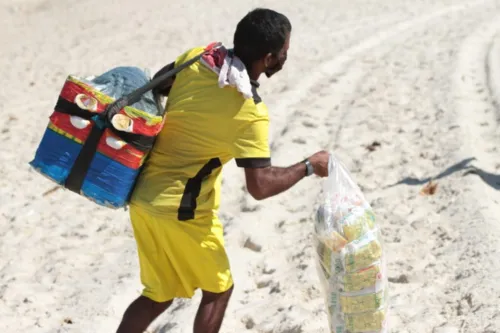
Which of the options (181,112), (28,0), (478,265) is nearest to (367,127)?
(478,265)

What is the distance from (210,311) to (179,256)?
299 mm

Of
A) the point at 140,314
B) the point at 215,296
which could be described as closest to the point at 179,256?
the point at 215,296

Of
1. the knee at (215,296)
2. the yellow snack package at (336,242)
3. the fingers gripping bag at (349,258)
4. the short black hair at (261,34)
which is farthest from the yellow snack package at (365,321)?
the short black hair at (261,34)

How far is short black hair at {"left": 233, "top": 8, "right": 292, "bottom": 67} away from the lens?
3236mm

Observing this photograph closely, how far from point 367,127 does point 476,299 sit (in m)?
3.57

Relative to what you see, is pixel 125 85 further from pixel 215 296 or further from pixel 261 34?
pixel 215 296

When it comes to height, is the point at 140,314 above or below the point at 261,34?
below

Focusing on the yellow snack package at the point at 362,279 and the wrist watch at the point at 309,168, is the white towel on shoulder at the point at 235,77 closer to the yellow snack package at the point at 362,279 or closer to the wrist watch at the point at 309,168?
the wrist watch at the point at 309,168

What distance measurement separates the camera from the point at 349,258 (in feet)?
11.5

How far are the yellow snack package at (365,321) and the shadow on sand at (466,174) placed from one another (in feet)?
8.51

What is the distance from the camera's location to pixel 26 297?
500cm

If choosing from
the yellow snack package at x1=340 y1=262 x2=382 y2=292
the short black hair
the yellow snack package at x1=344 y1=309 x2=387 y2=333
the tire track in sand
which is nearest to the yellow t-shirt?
the short black hair

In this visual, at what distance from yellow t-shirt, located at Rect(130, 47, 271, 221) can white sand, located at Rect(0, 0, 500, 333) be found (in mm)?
1230

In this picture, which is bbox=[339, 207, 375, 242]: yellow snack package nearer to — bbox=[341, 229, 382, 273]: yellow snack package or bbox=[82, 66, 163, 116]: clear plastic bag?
bbox=[341, 229, 382, 273]: yellow snack package
